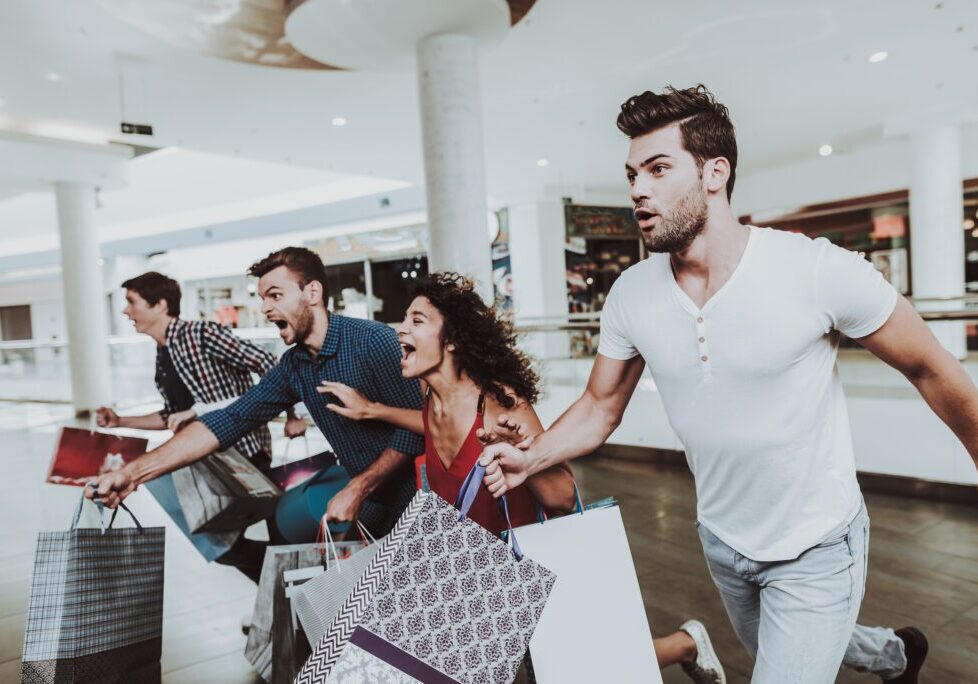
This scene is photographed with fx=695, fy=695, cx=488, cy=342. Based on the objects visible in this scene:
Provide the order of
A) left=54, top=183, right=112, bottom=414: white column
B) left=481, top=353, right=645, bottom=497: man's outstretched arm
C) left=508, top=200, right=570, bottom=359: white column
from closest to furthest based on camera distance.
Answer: left=481, top=353, right=645, bottom=497: man's outstretched arm → left=54, top=183, right=112, bottom=414: white column → left=508, top=200, right=570, bottom=359: white column

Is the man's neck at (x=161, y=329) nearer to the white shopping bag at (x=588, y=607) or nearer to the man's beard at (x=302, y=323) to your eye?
the man's beard at (x=302, y=323)

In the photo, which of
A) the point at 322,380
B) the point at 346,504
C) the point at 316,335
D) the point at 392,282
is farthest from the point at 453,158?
the point at 392,282

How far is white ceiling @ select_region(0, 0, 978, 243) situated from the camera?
6.27 meters

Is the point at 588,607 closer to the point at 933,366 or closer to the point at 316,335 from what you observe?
the point at 933,366

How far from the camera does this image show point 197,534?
2992 mm

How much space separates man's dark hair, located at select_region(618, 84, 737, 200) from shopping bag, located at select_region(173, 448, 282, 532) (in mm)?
2093

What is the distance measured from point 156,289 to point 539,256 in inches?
481

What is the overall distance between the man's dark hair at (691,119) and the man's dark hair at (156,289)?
9.42 ft

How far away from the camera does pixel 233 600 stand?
3865 mm

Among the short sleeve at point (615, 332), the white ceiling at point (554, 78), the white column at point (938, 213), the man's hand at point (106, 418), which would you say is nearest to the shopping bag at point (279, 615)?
the short sleeve at point (615, 332)

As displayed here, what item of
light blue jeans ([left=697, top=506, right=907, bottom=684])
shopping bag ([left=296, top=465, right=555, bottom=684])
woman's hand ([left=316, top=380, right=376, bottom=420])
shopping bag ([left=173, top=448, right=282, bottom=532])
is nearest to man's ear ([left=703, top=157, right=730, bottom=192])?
light blue jeans ([left=697, top=506, right=907, bottom=684])

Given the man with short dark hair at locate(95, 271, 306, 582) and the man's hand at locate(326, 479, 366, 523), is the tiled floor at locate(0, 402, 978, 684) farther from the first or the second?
the man's hand at locate(326, 479, 366, 523)

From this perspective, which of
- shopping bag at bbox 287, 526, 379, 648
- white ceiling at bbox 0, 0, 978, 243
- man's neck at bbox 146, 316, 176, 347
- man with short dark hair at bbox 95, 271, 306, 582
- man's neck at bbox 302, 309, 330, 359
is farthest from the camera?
white ceiling at bbox 0, 0, 978, 243

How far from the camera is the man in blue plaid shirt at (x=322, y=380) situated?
2631 mm
